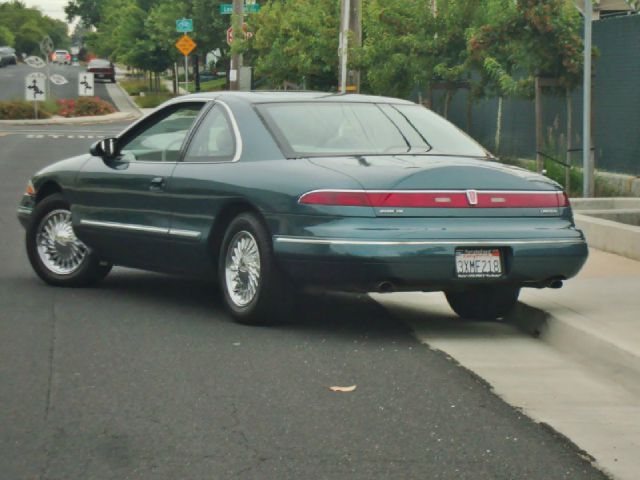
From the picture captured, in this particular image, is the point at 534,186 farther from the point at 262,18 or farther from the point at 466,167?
the point at 262,18

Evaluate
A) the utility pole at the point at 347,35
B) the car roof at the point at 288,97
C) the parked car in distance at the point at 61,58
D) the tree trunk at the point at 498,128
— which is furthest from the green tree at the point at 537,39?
the parked car in distance at the point at 61,58

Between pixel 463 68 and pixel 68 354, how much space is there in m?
16.5

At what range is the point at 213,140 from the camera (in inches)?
395

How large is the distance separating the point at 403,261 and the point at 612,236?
16.1ft

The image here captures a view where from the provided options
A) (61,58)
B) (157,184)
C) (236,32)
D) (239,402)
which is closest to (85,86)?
(236,32)

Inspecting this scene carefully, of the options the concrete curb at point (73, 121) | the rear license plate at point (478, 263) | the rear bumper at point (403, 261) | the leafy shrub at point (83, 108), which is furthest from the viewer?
the leafy shrub at point (83, 108)

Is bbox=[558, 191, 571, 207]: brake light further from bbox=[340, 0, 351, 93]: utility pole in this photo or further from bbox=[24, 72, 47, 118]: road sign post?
bbox=[24, 72, 47, 118]: road sign post

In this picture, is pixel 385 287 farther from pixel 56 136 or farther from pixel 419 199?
pixel 56 136

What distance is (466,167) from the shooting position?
8.97 meters

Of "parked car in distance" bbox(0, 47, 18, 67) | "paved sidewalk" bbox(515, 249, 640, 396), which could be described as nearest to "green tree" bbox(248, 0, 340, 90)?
"paved sidewalk" bbox(515, 249, 640, 396)

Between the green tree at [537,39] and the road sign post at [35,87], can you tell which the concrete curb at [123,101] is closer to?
the road sign post at [35,87]

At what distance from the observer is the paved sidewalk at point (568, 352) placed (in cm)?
668

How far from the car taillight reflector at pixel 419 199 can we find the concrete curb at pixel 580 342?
75 centimetres

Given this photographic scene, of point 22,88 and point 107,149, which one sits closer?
point 107,149
